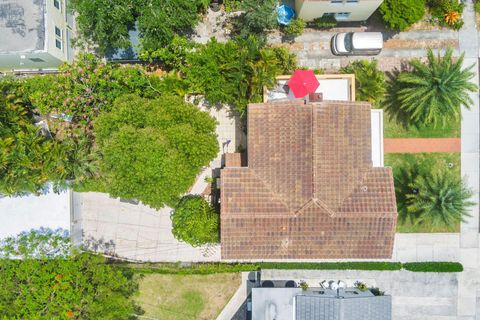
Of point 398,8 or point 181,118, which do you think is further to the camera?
point 398,8

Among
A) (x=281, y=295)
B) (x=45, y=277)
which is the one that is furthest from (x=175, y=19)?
(x=281, y=295)

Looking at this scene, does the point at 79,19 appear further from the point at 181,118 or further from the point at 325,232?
the point at 325,232

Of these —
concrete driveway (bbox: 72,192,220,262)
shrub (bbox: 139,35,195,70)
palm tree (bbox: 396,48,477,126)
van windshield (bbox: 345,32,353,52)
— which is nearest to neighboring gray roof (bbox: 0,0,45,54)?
shrub (bbox: 139,35,195,70)

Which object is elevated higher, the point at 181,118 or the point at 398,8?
the point at 398,8

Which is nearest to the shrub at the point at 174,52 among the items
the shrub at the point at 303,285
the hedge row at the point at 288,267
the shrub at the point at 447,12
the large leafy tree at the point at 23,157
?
the large leafy tree at the point at 23,157

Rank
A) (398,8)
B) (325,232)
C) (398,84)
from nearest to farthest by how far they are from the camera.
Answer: (325,232)
(398,8)
(398,84)

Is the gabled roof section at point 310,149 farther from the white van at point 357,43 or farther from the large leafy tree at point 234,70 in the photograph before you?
the white van at point 357,43

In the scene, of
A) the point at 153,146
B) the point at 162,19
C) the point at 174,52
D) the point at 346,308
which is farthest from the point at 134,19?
the point at 346,308
